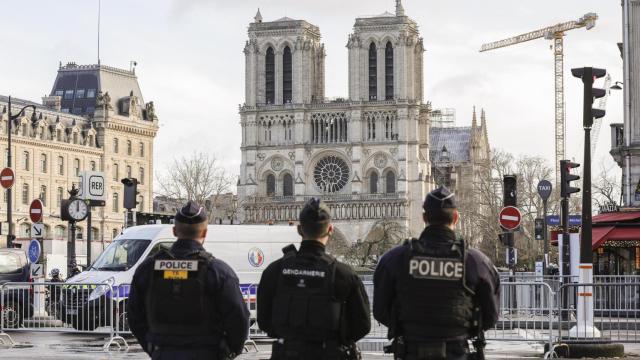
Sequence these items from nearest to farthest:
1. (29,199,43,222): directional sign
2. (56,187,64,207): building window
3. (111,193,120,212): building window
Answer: (29,199,43,222): directional sign < (56,187,64,207): building window < (111,193,120,212): building window

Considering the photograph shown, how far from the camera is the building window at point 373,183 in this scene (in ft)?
493

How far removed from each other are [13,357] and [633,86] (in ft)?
87.1

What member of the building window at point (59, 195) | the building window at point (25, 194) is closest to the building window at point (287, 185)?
the building window at point (59, 195)

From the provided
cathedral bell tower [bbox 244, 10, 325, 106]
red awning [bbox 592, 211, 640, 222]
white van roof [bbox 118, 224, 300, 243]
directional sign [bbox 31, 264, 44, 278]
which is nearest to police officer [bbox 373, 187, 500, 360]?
white van roof [bbox 118, 224, 300, 243]

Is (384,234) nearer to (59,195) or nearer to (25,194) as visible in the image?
(59,195)

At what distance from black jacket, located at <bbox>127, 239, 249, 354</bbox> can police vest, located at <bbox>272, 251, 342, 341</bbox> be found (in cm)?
23

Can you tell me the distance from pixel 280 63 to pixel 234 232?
408ft

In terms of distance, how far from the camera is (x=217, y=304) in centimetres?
894

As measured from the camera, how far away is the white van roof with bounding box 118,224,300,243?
2667 centimetres

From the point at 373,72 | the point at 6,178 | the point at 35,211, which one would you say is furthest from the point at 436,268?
the point at 373,72

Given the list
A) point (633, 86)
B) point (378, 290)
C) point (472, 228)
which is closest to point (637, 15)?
point (633, 86)

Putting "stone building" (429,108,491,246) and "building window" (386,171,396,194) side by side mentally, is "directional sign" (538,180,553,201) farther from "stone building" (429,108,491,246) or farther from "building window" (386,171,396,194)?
"stone building" (429,108,491,246)

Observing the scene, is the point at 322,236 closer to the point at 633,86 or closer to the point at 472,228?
the point at 633,86

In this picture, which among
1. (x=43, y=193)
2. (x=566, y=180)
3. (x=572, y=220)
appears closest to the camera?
(x=566, y=180)
